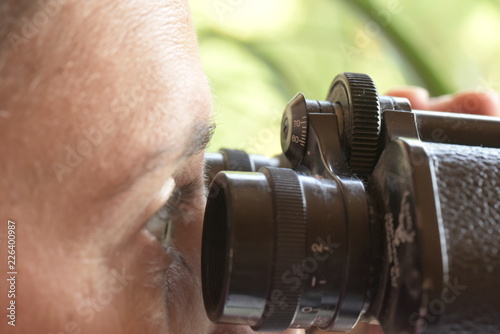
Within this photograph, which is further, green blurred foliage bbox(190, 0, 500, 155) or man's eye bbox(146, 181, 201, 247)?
green blurred foliage bbox(190, 0, 500, 155)

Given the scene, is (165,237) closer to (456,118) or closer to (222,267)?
(222,267)

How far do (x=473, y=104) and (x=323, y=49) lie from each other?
45 centimetres

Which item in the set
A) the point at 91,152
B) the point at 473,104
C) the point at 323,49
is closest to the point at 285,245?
the point at 91,152

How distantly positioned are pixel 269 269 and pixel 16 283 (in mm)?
139

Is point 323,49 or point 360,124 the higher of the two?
point 360,124

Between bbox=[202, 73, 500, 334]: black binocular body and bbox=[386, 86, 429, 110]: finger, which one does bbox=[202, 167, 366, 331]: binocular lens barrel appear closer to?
bbox=[202, 73, 500, 334]: black binocular body

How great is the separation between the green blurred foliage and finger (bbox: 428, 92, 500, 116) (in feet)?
1.20

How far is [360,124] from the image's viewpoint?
442 millimetres

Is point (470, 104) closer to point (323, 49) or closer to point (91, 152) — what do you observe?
point (323, 49)

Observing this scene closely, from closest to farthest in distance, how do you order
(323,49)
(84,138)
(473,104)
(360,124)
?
(84,138) → (360,124) → (473,104) → (323,49)

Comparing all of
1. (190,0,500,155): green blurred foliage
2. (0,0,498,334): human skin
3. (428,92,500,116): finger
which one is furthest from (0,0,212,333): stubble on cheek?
(190,0,500,155): green blurred foliage

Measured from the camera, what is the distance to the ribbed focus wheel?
1.43ft

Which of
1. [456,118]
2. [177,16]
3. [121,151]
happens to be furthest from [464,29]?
[121,151]

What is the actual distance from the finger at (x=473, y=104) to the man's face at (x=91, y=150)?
1.61ft
